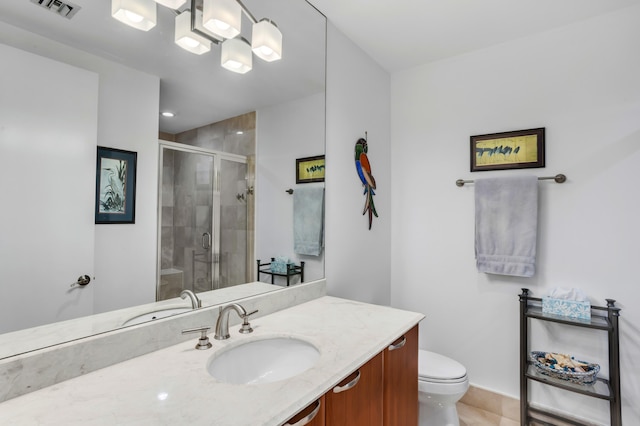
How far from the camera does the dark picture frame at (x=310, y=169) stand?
6.04ft

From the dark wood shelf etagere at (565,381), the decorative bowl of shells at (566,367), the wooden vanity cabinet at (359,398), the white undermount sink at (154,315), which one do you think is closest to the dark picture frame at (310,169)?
the white undermount sink at (154,315)

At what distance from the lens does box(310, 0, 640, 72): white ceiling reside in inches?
69.0

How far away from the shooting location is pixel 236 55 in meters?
1.44

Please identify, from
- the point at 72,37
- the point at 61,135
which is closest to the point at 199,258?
the point at 61,135

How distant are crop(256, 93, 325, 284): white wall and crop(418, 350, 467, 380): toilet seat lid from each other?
792mm

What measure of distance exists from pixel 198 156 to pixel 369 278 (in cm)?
145

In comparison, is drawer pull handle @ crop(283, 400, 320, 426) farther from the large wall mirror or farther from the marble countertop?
the large wall mirror

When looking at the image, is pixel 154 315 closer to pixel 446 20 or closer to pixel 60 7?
pixel 60 7

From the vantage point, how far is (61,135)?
0.95 metres

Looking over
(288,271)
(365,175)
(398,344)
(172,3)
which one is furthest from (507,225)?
(172,3)

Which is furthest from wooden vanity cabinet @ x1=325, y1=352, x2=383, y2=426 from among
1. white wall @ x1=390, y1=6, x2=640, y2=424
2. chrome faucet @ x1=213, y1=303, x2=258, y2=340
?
white wall @ x1=390, y1=6, x2=640, y2=424

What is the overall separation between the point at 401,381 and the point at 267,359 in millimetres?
587

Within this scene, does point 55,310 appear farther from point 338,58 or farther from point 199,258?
point 338,58

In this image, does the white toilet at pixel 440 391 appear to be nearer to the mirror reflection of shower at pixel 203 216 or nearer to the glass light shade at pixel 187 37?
the mirror reflection of shower at pixel 203 216
